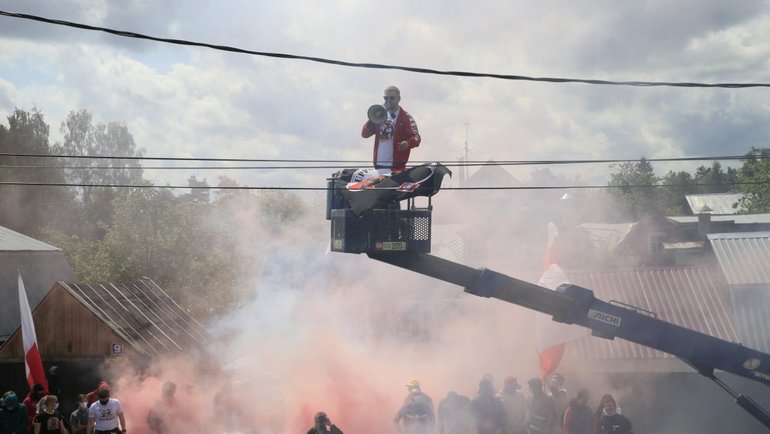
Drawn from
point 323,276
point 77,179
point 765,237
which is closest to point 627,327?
point 765,237

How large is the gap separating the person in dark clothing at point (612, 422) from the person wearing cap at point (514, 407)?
2072 mm

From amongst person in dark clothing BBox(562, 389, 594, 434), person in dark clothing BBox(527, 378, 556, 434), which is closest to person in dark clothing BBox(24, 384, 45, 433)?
person in dark clothing BBox(527, 378, 556, 434)

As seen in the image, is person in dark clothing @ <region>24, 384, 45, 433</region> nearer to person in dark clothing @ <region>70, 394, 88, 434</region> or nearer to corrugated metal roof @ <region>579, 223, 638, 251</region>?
person in dark clothing @ <region>70, 394, 88, 434</region>

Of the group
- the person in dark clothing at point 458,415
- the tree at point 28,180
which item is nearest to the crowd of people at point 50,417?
the person in dark clothing at point 458,415

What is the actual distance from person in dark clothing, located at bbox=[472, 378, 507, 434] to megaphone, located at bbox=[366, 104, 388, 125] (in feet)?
18.7

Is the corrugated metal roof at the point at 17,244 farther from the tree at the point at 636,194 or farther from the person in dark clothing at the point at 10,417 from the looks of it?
the tree at the point at 636,194

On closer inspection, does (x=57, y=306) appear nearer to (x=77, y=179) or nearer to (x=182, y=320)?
(x=182, y=320)

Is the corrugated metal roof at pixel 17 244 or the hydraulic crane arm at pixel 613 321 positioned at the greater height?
the corrugated metal roof at pixel 17 244

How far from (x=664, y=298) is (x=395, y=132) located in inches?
451

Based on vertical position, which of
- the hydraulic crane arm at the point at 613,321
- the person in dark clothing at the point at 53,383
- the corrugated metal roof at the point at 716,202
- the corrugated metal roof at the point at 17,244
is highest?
the corrugated metal roof at the point at 716,202

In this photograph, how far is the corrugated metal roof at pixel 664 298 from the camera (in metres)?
16.9

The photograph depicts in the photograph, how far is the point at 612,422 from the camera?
11469mm

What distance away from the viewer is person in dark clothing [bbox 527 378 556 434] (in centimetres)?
1276

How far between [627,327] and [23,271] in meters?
19.4
